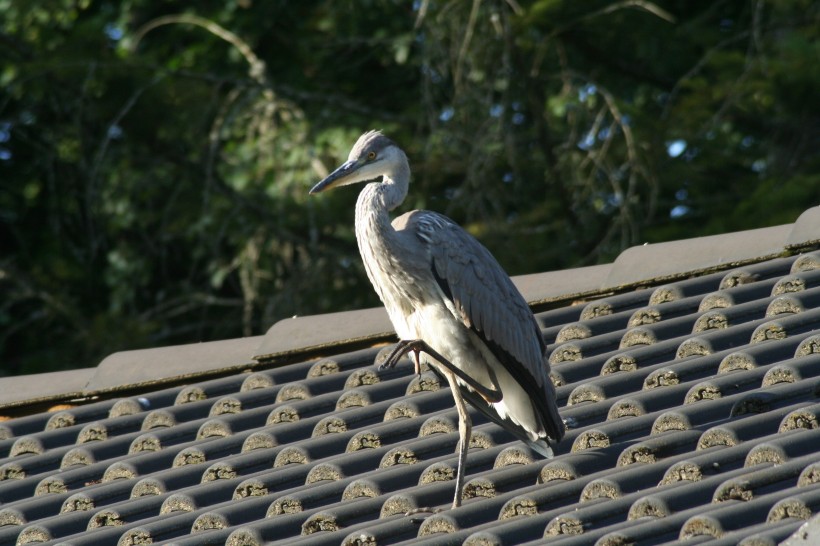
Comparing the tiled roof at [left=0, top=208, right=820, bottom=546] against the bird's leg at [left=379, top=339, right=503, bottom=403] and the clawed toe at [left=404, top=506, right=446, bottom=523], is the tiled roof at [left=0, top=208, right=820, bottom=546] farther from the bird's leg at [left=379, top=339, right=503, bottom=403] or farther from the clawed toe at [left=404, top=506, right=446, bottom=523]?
the bird's leg at [left=379, top=339, right=503, bottom=403]

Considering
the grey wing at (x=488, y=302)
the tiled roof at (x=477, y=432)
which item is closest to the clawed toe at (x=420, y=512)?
the tiled roof at (x=477, y=432)

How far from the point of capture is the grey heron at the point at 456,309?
4.38m

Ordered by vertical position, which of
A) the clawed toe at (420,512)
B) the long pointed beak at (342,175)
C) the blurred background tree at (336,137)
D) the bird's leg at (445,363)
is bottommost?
the clawed toe at (420,512)

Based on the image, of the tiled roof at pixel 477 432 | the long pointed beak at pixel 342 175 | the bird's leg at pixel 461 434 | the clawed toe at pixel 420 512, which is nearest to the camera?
the tiled roof at pixel 477 432

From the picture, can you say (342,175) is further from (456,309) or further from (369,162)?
(456,309)

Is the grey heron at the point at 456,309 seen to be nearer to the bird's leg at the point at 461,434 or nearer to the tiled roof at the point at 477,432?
the bird's leg at the point at 461,434

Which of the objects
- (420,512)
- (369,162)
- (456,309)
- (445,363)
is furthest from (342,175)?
(420,512)

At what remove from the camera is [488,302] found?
14.8ft

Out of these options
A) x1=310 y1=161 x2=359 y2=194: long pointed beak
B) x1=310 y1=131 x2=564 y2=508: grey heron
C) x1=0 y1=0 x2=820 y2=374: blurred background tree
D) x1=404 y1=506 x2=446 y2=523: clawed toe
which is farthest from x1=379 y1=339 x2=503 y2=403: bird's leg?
x1=0 y1=0 x2=820 y2=374: blurred background tree

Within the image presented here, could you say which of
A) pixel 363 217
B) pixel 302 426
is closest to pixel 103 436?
pixel 302 426

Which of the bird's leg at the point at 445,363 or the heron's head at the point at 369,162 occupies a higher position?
the heron's head at the point at 369,162

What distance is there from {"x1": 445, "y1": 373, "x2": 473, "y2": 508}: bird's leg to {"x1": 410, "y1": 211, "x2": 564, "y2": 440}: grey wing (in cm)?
21

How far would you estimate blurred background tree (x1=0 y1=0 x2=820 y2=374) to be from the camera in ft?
30.7

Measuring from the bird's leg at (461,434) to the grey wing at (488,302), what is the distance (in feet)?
0.68
